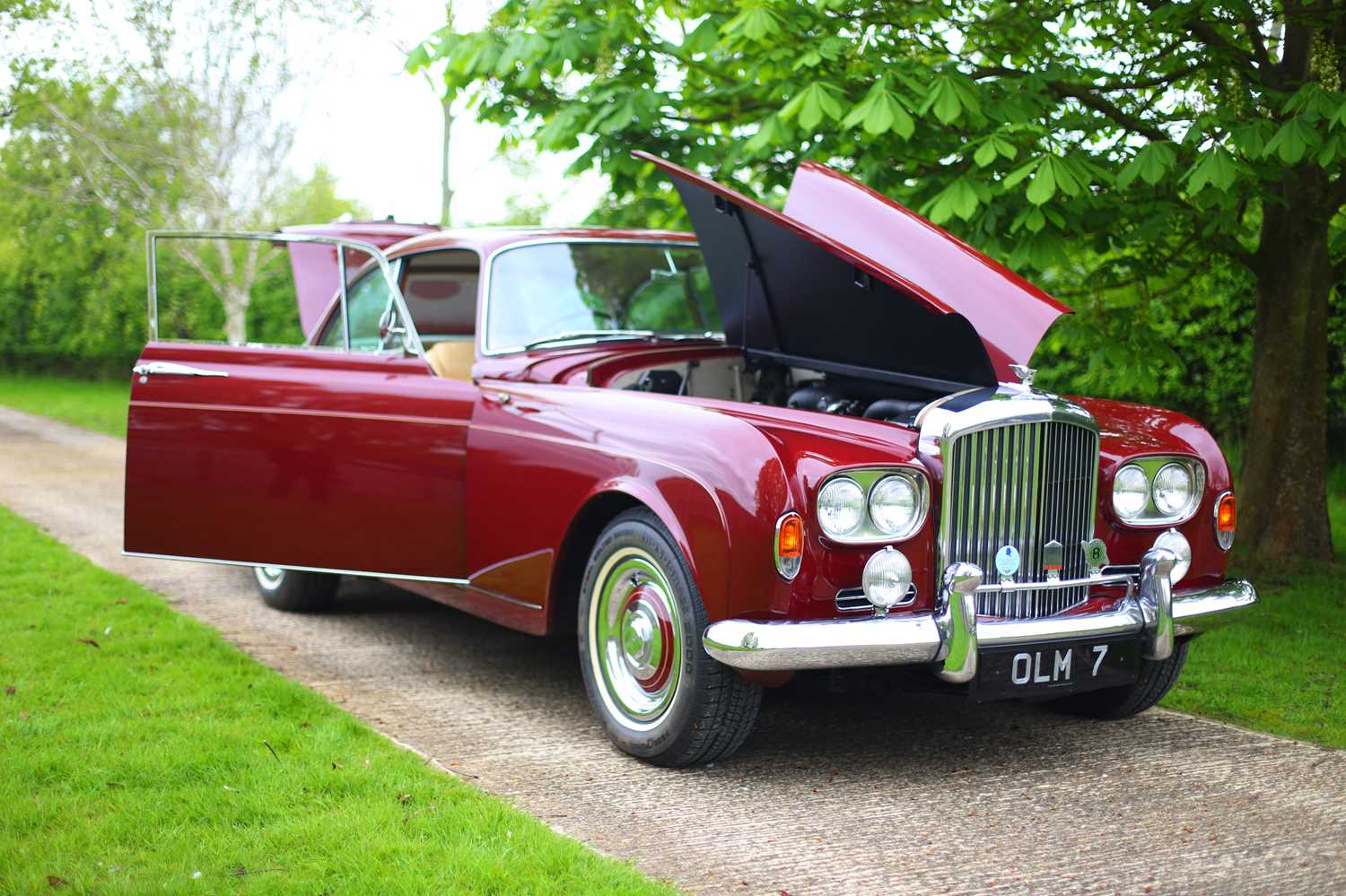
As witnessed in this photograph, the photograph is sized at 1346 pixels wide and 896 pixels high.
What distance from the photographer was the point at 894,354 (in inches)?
193

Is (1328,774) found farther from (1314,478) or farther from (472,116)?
(472,116)

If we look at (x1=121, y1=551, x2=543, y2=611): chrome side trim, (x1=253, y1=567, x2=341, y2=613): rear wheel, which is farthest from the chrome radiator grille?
(x1=253, y1=567, x2=341, y2=613): rear wheel

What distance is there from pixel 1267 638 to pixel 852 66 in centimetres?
343

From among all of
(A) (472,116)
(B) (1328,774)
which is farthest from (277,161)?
(B) (1328,774)

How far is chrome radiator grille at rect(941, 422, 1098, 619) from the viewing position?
404 centimetres

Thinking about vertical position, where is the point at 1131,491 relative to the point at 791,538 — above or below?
above

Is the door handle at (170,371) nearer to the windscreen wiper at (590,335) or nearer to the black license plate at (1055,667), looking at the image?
the windscreen wiper at (590,335)

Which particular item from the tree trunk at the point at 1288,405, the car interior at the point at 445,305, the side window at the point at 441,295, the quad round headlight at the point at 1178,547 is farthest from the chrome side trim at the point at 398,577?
the tree trunk at the point at 1288,405

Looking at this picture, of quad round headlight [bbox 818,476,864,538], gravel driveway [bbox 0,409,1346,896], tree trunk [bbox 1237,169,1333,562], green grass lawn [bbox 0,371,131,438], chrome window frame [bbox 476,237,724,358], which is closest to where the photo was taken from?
gravel driveway [bbox 0,409,1346,896]

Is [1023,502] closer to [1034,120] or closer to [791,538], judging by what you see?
[791,538]

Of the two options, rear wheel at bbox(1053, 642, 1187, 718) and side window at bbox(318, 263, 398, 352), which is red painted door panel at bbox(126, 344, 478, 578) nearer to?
side window at bbox(318, 263, 398, 352)

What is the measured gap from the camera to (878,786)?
13.7 ft

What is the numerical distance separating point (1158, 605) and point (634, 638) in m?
1.69

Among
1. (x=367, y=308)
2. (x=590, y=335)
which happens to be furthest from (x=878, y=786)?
(x=367, y=308)
